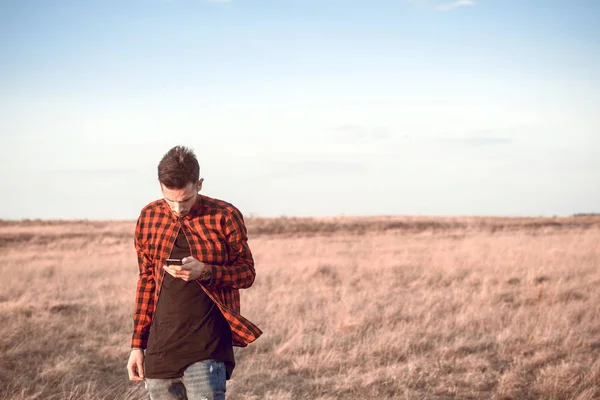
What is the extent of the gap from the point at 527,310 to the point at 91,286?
7.59m

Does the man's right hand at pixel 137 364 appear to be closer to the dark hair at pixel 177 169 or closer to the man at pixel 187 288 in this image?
the man at pixel 187 288

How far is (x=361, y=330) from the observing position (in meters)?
7.93

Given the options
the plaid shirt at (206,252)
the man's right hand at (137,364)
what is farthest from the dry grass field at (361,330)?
the plaid shirt at (206,252)

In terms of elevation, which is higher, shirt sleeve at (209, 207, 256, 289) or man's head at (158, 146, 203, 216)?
man's head at (158, 146, 203, 216)

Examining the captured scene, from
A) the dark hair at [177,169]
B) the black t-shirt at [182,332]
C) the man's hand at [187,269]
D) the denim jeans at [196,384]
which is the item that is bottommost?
the denim jeans at [196,384]

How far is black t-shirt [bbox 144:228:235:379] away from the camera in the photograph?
2688 millimetres

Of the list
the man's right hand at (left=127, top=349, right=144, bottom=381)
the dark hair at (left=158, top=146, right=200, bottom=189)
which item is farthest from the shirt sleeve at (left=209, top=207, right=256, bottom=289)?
the man's right hand at (left=127, top=349, right=144, bottom=381)

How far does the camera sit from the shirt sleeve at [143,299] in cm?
290

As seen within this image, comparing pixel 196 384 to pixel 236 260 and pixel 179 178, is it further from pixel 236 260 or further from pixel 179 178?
pixel 179 178

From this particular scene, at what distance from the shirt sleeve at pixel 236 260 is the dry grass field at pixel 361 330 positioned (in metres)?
2.93

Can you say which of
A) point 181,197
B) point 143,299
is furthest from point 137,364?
point 181,197

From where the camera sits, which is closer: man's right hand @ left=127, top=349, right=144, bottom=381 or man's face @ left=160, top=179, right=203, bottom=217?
man's face @ left=160, top=179, right=203, bottom=217

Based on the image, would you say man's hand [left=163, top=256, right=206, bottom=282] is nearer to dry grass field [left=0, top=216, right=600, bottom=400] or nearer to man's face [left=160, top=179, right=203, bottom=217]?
man's face [left=160, top=179, right=203, bottom=217]

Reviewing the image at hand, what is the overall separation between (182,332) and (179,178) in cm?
67
